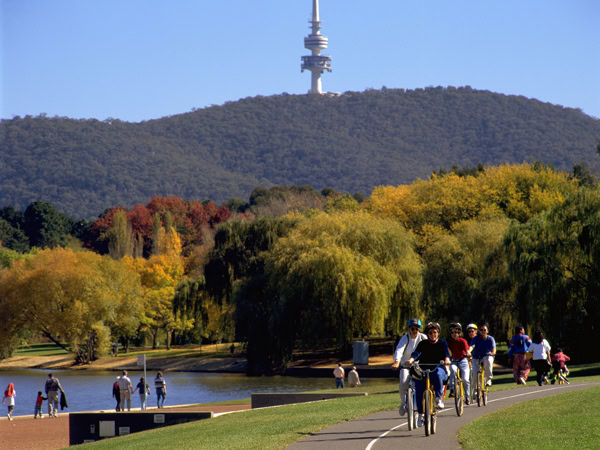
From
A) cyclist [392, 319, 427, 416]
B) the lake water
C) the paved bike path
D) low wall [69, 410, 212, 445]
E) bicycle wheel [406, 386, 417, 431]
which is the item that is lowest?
the lake water

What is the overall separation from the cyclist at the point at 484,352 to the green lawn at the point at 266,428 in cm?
118

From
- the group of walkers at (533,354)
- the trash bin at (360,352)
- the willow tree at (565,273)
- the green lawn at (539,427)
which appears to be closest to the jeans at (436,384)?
the green lawn at (539,427)

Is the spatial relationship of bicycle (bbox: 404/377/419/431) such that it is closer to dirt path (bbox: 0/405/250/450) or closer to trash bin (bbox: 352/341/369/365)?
dirt path (bbox: 0/405/250/450)

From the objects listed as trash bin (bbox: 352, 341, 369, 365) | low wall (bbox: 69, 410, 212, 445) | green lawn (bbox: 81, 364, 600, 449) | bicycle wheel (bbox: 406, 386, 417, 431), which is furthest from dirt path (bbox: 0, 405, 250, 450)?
trash bin (bbox: 352, 341, 369, 365)

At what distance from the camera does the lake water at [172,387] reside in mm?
50781

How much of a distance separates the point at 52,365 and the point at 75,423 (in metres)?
54.3

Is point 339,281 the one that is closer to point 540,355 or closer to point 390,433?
point 540,355

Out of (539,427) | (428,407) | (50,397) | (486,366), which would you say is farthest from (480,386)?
(50,397)

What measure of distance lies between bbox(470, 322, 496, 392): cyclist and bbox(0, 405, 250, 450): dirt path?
13995 mm

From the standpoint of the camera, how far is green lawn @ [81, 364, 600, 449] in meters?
17.7

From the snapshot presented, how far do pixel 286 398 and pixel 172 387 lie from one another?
26.8m

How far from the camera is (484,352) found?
21188 mm

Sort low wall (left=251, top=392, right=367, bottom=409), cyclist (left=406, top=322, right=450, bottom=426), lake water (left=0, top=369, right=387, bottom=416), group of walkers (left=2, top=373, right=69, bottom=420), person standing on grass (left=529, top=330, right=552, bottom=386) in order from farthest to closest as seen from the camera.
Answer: lake water (left=0, top=369, right=387, bottom=416), group of walkers (left=2, top=373, right=69, bottom=420), low wall (left=251, top=392, right=367, bottom=409), person standing on grass (left=529, top=330, right=552, bottom=386), cyclist (left=406, top=322, right=450, bottom=426)

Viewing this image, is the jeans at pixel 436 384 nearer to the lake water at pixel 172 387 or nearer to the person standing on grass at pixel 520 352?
the person standing on grass at pixel 520 352
